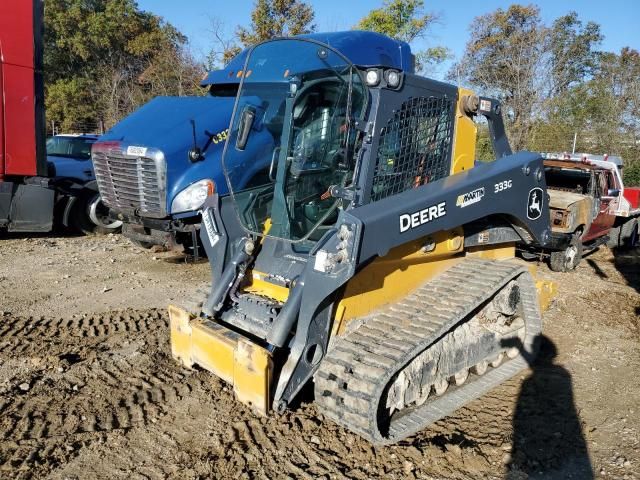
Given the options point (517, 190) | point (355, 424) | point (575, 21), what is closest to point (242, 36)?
point (575, 21)

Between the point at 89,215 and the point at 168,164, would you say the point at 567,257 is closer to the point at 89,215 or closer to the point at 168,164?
the point at 168,164

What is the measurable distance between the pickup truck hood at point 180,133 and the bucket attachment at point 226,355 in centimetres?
307

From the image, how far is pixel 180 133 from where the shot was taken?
6918mm

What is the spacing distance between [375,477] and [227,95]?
6360 mm

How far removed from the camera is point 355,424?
3143mm

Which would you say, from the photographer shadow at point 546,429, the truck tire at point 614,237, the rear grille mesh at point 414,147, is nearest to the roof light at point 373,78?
the rear grille mesh at point 414,147

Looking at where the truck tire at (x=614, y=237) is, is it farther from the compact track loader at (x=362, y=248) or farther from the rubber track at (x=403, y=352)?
the rubber track at (x=403, y=352)

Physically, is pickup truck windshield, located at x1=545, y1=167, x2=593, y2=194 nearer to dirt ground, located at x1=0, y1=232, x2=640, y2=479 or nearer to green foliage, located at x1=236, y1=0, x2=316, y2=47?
dirt ground, located at x1=0, y1=232, x2=640, y2=479

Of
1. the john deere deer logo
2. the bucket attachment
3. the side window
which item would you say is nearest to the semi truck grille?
the bucket attachment

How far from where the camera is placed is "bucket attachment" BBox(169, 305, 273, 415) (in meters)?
3.27

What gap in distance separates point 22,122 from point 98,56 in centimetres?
1924

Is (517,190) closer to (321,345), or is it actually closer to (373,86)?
(373,86)

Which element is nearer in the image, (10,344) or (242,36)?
(10,344)

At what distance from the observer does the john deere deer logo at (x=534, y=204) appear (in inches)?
169
